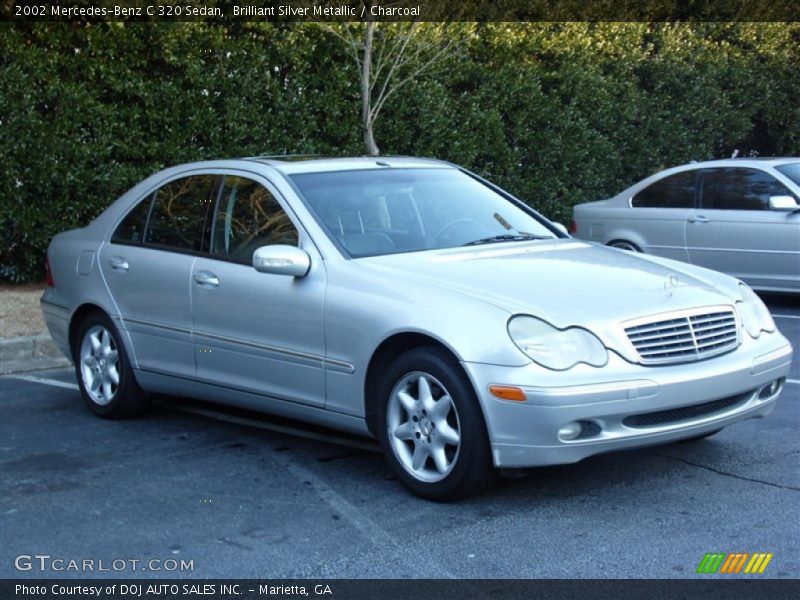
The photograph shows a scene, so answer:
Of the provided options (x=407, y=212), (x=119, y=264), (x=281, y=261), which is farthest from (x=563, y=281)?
(x=119, y=264)

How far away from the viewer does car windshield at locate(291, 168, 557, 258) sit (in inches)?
243

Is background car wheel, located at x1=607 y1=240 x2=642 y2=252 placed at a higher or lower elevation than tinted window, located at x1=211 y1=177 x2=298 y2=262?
lower

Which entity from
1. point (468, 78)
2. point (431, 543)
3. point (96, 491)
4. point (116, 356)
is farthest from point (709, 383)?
point (468, 78)

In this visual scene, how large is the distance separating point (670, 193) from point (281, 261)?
7.39 metres

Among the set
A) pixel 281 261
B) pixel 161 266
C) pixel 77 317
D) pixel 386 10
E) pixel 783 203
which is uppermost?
pixel 386 10

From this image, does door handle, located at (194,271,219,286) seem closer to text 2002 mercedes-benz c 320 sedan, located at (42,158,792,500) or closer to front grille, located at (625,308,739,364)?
text 2002 mercedes-benz c 320 sedan, located at (42,158,792,500)

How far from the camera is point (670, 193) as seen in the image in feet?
40.5

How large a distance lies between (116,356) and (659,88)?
12421mm

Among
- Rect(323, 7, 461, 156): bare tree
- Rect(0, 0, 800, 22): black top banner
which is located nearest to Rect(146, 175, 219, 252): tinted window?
Rect(0, 0, 800, 22): black top banner

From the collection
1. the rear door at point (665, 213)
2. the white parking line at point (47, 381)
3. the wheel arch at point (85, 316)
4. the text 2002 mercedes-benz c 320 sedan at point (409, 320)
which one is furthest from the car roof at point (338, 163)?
the rear door at point (665, 213)

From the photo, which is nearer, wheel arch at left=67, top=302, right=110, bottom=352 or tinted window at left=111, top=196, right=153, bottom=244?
tinted window at left=111, top=196, right=153, bottom=244

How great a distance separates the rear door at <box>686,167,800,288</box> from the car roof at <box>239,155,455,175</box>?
5320 millimetres

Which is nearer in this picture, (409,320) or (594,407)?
(594,407)

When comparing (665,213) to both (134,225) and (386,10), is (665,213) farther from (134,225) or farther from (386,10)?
(134,225)
